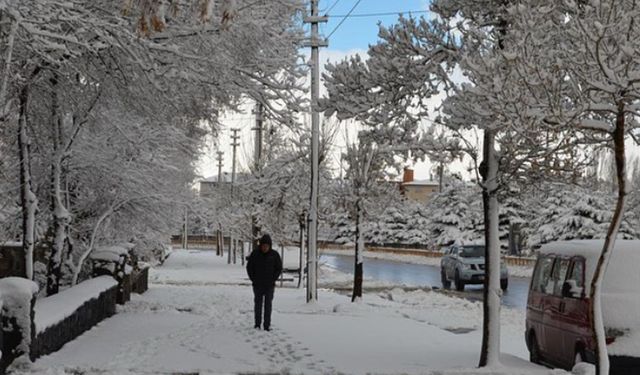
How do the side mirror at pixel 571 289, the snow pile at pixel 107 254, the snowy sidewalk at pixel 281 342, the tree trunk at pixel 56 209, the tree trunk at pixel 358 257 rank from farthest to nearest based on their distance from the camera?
the tree trunk at pixel 358 257
the snow pile at pixel 107 254
the tree trunk at pixel 56 209
the side mirror at pixel 571 289
the snowy sidewalk at pixel 281 342

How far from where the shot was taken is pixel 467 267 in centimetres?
3166

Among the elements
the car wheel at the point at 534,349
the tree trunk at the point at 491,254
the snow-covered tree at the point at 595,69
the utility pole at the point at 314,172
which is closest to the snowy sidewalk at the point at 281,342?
the car wheel at the point at 534,349

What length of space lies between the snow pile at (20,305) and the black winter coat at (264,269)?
17.7 feet

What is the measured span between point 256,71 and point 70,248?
729 centimetres

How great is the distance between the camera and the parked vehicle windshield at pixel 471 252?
106 feet

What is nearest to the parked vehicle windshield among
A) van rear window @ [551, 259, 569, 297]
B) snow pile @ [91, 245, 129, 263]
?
snow pile @ [91, 245, 129, 263]

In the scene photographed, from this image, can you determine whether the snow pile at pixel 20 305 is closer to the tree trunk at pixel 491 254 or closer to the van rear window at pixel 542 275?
the tree trunk at pixel 491 254

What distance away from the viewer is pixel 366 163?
81.9 feet

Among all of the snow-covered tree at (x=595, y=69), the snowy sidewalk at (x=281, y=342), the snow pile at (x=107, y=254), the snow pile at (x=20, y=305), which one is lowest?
the snowy sidewalk at (x=281, y=342)

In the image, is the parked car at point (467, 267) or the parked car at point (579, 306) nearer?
the parked car at point (579, 306)

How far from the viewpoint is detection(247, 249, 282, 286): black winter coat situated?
13.8 meters

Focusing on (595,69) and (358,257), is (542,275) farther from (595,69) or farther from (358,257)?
(358,257)

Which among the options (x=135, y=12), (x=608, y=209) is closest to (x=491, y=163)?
(x=135, y=12)

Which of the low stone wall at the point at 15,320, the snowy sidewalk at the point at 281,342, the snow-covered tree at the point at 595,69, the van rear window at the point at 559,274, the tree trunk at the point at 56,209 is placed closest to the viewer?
the snow-covered tree at the point at 595,69
